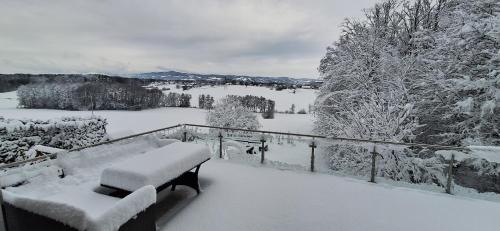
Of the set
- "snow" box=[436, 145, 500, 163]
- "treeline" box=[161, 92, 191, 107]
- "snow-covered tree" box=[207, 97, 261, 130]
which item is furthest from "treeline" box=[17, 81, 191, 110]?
"snow" box=[436, 145, 500, 163]

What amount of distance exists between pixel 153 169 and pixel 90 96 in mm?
42453

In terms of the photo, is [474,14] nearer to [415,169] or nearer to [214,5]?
[415,169]

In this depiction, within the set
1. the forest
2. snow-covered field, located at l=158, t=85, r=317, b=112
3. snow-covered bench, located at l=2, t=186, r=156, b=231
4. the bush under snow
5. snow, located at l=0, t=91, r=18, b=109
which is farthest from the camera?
snow-covered field, located at l=158, t=85, r=317, b=112

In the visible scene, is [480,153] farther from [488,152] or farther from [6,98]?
[6,98]

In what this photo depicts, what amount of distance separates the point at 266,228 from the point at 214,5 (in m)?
5.60

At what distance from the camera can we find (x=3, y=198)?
81.0 inches

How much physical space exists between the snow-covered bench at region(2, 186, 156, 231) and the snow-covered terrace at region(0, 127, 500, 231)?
697 mm

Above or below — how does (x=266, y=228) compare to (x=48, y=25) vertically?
below

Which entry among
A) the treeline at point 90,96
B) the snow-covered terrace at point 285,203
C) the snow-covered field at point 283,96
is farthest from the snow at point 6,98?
the snow-covered field at point 283,96

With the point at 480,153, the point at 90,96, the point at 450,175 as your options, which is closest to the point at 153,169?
the point at 450,175

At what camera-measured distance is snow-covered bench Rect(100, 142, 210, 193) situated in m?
2.82

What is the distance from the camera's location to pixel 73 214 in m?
1.80

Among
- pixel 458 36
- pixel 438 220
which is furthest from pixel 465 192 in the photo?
pixel 458 36

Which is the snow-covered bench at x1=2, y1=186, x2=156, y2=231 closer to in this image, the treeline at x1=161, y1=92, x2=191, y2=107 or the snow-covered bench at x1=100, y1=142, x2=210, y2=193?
the snow-covered bench at x1=100, y1=142, x2=210, y2=193
